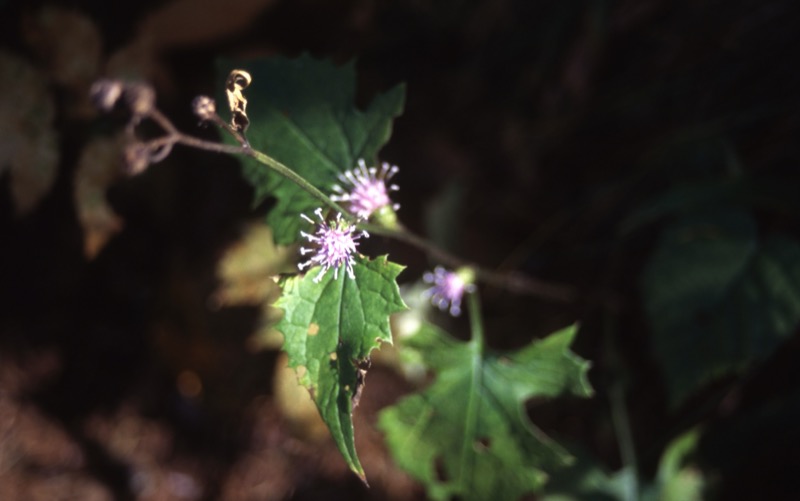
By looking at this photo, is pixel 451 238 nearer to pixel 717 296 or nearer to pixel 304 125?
pixel 717 296

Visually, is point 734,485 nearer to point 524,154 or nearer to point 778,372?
point 778,372

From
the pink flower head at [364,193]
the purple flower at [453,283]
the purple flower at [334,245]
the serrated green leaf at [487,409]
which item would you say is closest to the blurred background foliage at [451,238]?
the serrated green leaf at [487,409]

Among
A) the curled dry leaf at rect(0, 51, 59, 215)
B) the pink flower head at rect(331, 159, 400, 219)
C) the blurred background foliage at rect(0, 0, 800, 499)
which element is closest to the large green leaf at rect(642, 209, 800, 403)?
the blurred background foliage at rect(0, 0, 800, 499)

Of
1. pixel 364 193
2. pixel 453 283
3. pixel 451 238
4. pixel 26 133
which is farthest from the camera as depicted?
pixel 451 238

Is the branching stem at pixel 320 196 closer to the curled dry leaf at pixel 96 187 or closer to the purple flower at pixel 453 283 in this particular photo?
the purple flower at pixel 453 283

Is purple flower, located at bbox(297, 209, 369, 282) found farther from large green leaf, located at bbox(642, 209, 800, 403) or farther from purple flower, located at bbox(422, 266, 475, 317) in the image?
large green leaf, located at bbox(642, 209, 800, 403)

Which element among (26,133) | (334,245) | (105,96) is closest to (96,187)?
(26,133)
